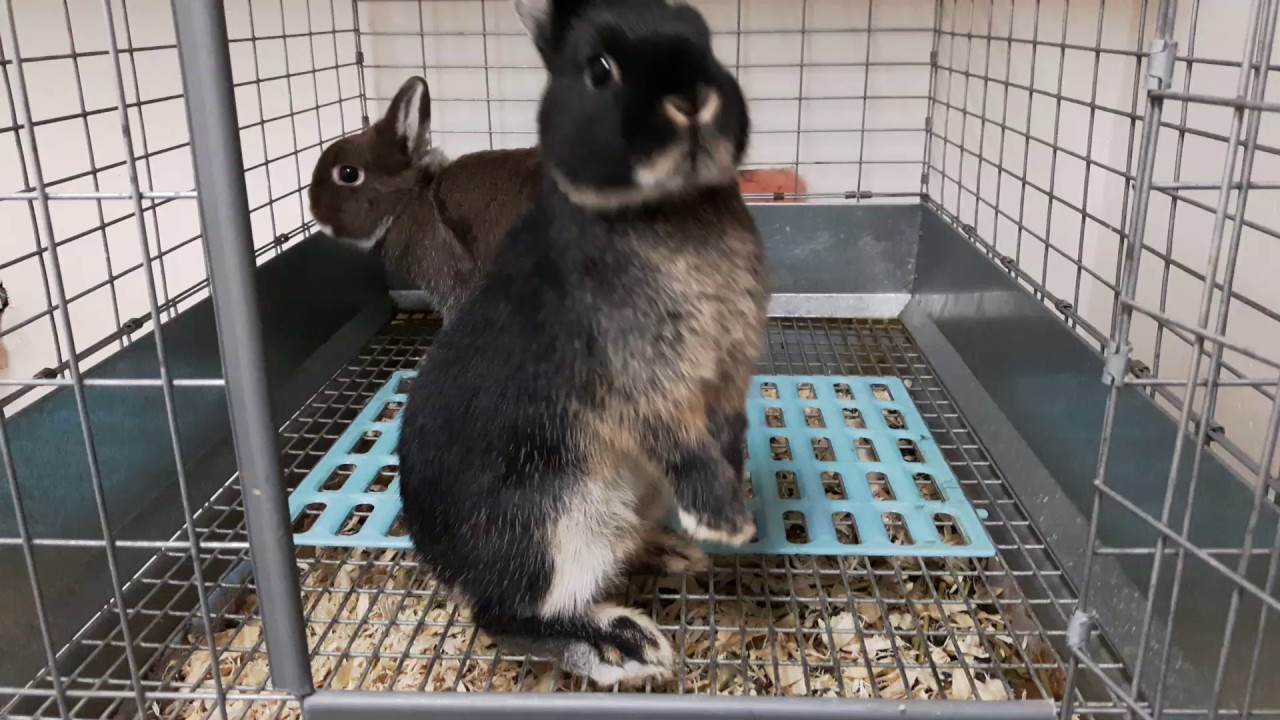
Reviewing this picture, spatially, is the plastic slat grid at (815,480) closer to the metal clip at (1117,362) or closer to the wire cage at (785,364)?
the wire cage at (785,364)

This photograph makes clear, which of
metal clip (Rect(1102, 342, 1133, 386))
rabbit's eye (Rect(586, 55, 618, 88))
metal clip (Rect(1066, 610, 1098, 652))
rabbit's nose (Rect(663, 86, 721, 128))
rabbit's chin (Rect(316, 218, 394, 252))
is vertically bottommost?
metal clip (Rect(1066, 610, 1098, 652))

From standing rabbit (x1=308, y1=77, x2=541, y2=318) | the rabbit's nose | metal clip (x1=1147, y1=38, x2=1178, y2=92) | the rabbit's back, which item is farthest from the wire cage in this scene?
the rabbit's nose

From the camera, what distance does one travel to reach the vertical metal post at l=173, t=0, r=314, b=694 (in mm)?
758

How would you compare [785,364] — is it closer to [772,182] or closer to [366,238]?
[772,182]

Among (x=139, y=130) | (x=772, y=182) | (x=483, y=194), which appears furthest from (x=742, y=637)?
(x=139, y=130)

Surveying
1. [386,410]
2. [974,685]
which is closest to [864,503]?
[974,685]

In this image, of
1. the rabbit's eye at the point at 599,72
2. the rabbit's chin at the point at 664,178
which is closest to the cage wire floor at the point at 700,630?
the rabbit's chin at the point at 664,178

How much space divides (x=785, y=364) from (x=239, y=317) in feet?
4.05

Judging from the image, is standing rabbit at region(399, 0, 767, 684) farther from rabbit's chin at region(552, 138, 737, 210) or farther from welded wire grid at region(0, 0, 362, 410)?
welded wire grid at region(0, 0, 362, 410)

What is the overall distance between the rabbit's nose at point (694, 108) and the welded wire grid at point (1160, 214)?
0.36 metres

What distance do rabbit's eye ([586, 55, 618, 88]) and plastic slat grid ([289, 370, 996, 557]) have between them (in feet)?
2.11

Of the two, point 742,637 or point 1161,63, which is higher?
point 1161,63

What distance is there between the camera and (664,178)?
2.84ft

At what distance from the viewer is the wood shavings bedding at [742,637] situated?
3.53 feet
